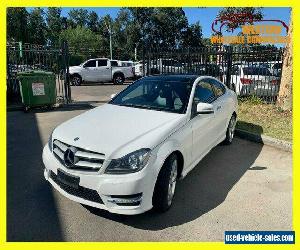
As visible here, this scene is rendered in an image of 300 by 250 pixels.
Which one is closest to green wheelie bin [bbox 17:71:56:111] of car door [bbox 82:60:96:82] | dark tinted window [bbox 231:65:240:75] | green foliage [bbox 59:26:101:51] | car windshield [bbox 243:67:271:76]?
dark tinted window [bbox 231:65:240:75]

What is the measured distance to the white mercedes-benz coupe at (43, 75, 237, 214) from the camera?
3.15 m

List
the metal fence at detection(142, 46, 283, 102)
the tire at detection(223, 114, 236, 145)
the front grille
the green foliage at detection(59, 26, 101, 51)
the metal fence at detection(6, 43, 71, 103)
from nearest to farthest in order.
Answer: the front grille → the tire at detection(223, 114, 236, 145) → the metal fence at detection(142, 46, 283, 102) → the metal fence at detection(6, 43, 71, 103) → the green foliage at detection(59, 26, 101, 51)

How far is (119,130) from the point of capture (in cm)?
361

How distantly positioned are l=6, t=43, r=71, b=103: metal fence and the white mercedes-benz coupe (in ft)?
23.1

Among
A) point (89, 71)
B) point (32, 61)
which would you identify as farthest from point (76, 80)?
point (32, 61)

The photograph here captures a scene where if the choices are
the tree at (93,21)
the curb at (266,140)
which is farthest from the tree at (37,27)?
the curb at (266,140)

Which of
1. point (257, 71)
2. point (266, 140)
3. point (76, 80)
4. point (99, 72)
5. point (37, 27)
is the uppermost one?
point (37, 27)

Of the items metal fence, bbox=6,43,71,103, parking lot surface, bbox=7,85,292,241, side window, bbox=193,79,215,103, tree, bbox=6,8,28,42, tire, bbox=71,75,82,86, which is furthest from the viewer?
tree, bbox=6,8,28,42

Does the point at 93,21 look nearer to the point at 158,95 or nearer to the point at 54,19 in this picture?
the point at 54,19

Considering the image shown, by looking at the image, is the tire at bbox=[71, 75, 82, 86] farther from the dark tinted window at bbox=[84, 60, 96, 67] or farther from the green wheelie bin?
the green wheelie bin

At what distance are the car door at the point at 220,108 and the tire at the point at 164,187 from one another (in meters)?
1.80

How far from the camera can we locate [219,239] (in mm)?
3285

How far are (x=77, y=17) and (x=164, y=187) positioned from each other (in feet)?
255

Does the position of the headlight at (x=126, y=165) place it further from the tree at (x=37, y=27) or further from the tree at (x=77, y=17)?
the tree at (x=77, y=17)
